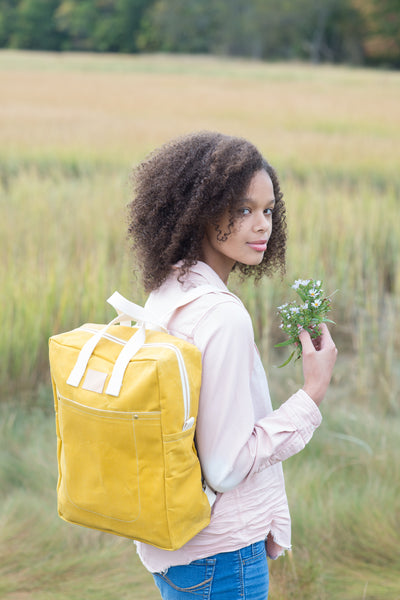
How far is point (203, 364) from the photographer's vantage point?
830 millimetres

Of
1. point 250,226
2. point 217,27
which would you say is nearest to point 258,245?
point 250,226

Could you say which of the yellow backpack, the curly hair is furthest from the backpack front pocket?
the curly hair

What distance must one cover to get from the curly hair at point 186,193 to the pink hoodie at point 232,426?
0.04 m

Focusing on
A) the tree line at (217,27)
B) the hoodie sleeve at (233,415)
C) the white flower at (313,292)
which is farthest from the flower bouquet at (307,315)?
the tree line at (217,27)

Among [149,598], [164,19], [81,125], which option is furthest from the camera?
[164,19]

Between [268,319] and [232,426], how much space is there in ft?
7.06

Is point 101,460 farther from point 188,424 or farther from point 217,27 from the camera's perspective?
point 217,27

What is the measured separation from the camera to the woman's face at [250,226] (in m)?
0.93

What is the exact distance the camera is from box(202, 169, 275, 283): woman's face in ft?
3.06

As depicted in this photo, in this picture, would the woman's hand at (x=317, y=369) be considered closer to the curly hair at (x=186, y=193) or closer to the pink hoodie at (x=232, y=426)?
the pink hoodie at (x=232, y=426)

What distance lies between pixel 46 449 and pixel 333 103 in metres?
8.38

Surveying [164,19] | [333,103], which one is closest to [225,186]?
[333,103]

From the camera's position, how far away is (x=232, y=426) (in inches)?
32.7

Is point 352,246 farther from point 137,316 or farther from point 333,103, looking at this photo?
point 333,103
